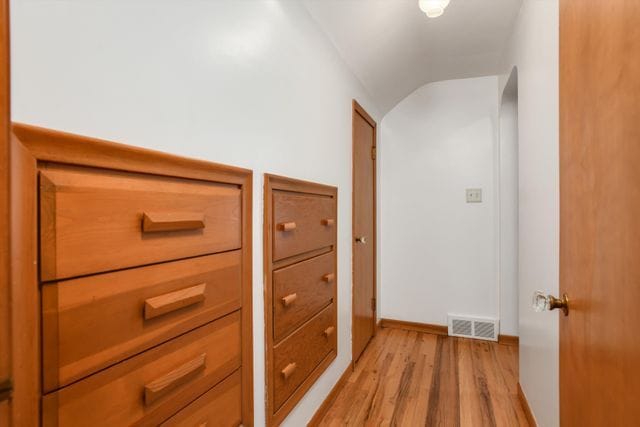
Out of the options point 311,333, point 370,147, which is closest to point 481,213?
point 370,147

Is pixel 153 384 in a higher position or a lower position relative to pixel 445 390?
higher

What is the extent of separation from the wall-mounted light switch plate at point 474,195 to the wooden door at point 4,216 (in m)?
3.22

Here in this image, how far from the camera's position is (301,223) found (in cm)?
167

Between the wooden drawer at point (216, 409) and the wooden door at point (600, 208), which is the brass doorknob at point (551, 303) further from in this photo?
the wooden drawer at point (216, 409)

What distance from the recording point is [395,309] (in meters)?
3.39

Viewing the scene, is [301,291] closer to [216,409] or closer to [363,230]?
[216,409]

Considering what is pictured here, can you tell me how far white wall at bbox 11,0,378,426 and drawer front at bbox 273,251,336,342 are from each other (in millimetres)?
137

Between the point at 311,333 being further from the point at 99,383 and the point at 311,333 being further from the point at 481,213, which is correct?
the point at 481,213

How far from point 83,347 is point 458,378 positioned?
238 cm

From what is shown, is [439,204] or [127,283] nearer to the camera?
[127,283]

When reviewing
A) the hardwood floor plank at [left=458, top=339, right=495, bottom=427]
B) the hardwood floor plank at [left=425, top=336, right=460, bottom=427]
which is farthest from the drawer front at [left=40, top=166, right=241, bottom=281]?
the hardwood floor plank at [left=458, top=339, right=495, bottom=427]

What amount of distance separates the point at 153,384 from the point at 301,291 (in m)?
0.89

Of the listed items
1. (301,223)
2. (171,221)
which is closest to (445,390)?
(301,223)

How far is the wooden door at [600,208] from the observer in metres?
0.57
